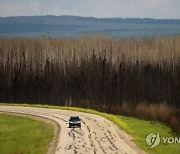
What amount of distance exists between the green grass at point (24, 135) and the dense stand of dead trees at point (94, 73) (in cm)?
1906

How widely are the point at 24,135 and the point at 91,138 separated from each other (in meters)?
8.44

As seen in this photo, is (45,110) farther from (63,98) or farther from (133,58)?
(133,58)

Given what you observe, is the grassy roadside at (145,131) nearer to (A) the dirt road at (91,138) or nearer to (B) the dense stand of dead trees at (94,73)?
(A) the dirt road at (91,138)

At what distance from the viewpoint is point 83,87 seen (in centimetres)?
8319

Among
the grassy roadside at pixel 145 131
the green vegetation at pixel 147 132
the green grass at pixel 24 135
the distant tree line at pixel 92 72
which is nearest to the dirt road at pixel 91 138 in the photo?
the grassy roadside at pixel 145 131

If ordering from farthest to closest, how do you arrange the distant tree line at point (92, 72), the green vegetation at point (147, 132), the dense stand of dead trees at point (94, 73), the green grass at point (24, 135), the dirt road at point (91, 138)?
the distant tree line at point (92, 72), the dense stand of dead trees at point (94, 73), the green grass at point (24, 135), the green vegetation at point (147, 132), the dirt road at point (91, 138)

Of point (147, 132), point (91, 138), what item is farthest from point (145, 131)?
point (91, 138)

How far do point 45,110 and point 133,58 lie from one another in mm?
22765

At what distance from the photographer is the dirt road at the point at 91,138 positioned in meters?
39.5

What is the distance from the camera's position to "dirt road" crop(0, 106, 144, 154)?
39531mm

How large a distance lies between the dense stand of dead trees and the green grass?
19055mm

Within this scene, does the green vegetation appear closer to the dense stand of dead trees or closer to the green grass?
the green grass

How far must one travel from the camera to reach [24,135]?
162 feet

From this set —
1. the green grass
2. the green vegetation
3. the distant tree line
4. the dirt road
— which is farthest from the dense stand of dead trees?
the green grass
